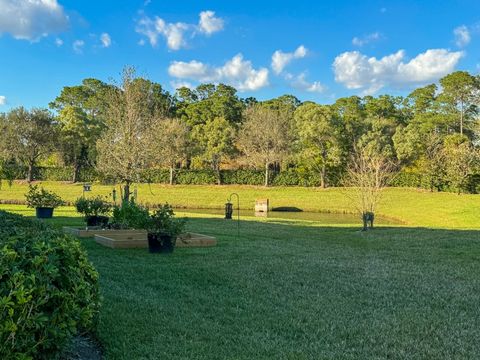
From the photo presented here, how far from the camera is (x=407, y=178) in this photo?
34219 mm

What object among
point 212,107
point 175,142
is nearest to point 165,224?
point 175,142

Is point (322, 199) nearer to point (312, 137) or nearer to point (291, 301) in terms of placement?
point (312, 137)

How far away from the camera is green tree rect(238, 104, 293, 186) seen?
3681 cm

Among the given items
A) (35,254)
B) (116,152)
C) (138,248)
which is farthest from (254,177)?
(35,254)

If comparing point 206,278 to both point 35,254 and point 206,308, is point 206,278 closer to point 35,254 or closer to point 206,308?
point 206,308

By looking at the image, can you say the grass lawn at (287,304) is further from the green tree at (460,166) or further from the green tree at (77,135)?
the green tree at (77,135)

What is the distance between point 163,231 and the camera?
7.63 metres

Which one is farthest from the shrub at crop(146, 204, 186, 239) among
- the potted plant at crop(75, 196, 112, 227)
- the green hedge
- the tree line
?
the tree line

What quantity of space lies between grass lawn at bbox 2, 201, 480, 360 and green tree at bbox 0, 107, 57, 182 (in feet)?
114

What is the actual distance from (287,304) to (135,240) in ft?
15.0

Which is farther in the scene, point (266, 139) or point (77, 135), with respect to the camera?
point (77, 135)

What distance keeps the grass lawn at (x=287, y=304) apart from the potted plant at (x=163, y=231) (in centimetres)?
23

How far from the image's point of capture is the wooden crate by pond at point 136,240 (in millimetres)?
8273

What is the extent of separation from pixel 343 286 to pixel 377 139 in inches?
1322
